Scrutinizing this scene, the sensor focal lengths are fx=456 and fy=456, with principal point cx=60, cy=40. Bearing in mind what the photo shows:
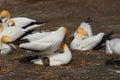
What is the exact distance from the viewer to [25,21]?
12.2 metres

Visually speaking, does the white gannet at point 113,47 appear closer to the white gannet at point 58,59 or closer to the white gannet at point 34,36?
the white gannet at point 58,59

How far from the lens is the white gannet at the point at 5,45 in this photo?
31.7 feet

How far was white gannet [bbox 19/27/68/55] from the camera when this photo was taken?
319 inches

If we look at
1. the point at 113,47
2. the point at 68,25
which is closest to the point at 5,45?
the point at 113,47

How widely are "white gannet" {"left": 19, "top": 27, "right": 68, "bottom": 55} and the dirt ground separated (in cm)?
34

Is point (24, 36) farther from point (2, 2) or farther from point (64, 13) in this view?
point (2, 2)

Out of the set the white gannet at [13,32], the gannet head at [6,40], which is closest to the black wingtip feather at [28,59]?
the gannet head at [6,40]

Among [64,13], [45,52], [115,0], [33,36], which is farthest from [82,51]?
[115,0]

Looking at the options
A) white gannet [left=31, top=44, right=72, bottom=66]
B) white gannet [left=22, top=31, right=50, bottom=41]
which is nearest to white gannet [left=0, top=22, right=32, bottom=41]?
white gannet [left=22, top=31, right=50, bottom=41]

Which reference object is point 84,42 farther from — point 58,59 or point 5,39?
point 58,59

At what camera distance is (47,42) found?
823 centimetres

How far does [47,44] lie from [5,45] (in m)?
1.87

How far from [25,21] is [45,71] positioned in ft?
14.2

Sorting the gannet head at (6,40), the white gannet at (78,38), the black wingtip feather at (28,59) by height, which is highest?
the gannet head at (6,40)
